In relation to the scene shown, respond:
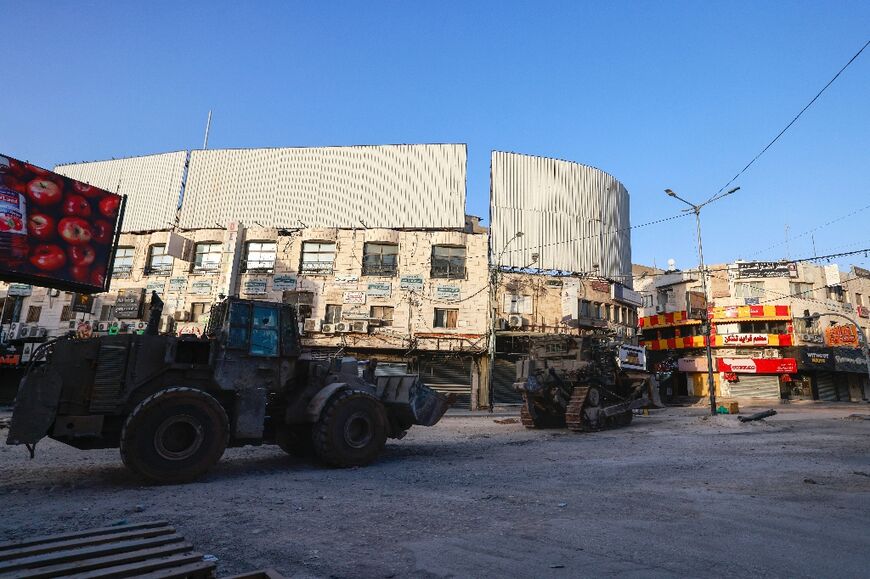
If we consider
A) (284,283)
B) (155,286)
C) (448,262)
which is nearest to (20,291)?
(155,286)

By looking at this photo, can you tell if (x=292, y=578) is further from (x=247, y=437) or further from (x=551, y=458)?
(x=551, y=458)

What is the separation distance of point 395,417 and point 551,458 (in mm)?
3447

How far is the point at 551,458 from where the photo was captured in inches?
404

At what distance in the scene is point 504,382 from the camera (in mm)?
29406

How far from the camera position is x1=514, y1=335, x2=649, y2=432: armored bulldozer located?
15.7 m

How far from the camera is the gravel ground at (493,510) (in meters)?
4.12

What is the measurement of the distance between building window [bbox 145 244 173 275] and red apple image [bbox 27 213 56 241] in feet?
55.3

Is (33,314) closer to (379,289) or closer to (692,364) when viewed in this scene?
(379,289)

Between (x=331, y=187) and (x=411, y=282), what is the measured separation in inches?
359

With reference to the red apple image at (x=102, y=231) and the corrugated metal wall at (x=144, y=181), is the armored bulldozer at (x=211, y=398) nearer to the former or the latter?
the red apple image at (x=102, y=231)

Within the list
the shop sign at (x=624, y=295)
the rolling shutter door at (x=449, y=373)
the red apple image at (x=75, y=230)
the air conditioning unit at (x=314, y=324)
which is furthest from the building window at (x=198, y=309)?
the shop sign at (x=624, y=295)

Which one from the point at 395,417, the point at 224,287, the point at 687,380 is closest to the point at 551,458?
the point at 395,417

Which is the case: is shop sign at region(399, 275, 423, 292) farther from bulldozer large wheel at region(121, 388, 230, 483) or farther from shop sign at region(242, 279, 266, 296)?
bulldozer large wheel at region(121, 388, 230, 483)

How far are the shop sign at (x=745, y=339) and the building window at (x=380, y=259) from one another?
2960cm
